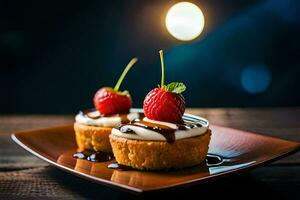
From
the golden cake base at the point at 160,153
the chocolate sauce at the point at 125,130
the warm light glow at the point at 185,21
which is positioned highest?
the warm light glow at the point at 185,21

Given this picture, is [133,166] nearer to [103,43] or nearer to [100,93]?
[100,93]

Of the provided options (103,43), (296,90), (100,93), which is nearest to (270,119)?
(100,93)

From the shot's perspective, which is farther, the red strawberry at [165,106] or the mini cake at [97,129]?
the mini cake at [97,129]

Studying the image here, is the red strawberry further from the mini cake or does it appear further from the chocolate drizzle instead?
the mini cake

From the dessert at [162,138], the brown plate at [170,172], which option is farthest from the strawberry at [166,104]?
the brown plate at [170,172]

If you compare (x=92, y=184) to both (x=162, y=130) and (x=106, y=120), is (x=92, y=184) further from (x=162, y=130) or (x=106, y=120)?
(x=106, y=120)

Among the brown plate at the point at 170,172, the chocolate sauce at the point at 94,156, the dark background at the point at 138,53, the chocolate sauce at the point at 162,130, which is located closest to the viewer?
the brown plate at the point at 170,172

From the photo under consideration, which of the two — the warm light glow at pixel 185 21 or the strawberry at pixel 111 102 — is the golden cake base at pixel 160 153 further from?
the warm light glow at pixel 185 21
